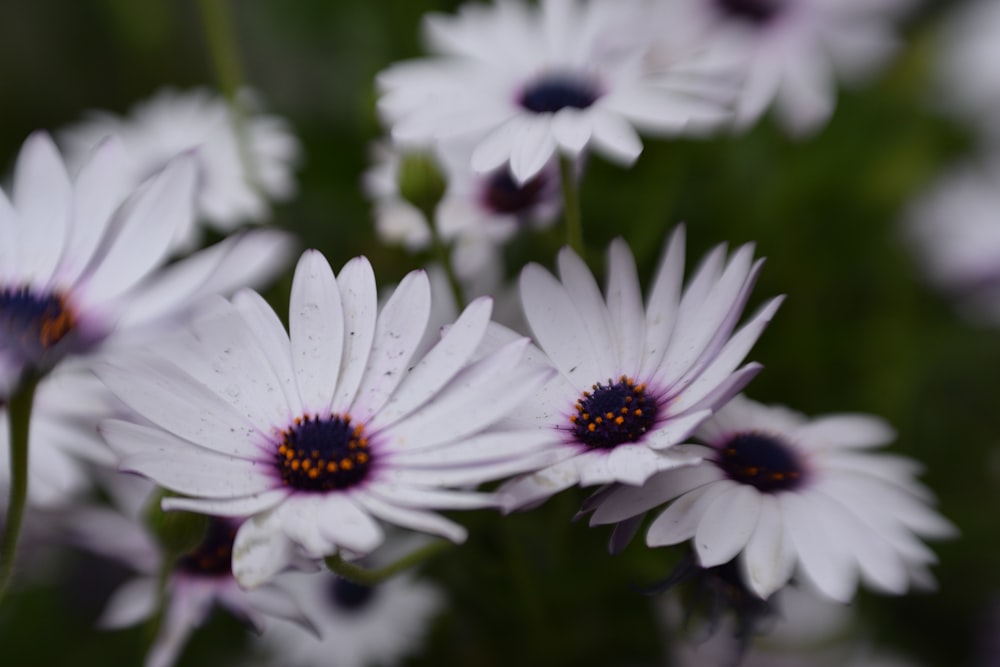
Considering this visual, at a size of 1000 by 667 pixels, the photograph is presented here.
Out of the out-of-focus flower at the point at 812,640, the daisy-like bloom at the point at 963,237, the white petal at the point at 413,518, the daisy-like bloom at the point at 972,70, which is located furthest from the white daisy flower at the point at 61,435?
the daisy-like bloom at the point at 972,70

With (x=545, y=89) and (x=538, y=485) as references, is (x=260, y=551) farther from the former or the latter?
(x=545, y=89)

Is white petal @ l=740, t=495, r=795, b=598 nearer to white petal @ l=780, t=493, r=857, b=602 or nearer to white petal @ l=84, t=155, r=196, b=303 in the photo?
white petal @ l=780, t=493, r=857, b=602

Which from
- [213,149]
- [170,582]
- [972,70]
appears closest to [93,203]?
[170,582]

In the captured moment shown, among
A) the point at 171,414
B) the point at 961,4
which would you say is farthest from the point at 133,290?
the point at 961,4

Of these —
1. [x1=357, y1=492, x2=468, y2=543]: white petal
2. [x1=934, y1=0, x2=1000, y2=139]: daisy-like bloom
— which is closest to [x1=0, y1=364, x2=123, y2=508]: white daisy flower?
[x1=357, y1=492, x2=468, y2=543]: white petal

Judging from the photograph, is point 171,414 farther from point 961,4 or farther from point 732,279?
point 961,4
